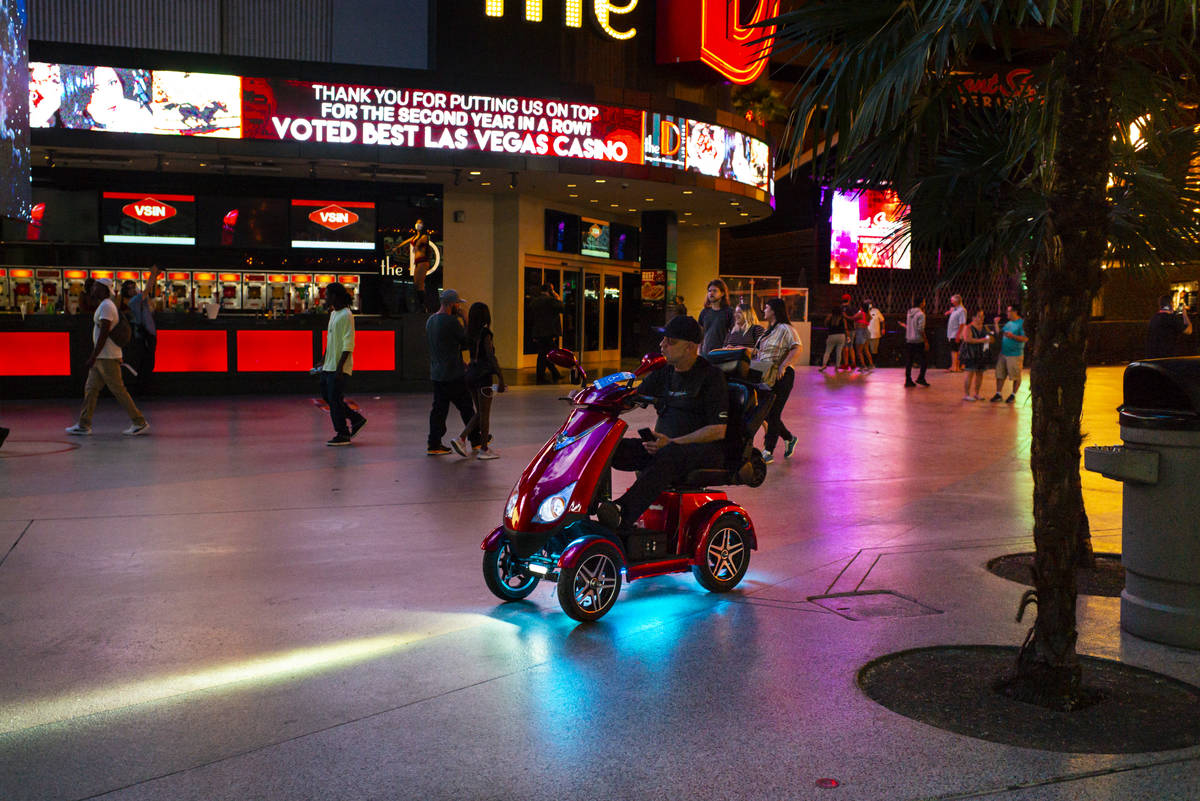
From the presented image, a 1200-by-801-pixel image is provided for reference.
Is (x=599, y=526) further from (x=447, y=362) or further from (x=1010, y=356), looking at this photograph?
(x=1010, y=356)

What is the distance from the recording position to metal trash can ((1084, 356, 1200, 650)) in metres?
5.19

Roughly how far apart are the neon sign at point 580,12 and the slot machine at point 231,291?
23.2 feet

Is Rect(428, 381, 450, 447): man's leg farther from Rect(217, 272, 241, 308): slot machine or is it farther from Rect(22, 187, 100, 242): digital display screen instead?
Rect(22, 187, 100, 242): digital display screen

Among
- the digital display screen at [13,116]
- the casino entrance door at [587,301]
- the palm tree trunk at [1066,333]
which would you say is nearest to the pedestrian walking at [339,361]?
the digital display screen at [13,116]

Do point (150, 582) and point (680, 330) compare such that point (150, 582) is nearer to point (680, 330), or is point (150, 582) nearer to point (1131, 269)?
point (680, 330)

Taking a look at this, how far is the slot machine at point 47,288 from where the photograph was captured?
1988cm

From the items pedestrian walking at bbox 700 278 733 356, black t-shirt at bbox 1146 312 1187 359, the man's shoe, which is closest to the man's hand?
the man's shoe

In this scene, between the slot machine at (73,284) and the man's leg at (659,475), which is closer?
the man's leg at (659,475)

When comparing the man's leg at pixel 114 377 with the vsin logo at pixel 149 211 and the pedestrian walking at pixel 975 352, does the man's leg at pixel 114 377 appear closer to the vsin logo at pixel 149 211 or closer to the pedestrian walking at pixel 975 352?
the vsin logo at pixel 149 211

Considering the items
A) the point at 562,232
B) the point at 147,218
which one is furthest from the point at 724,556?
the point at 562,232

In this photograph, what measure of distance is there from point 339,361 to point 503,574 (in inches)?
270

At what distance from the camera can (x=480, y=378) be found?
38.0 ft

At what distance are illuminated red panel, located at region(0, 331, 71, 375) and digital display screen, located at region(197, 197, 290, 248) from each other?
12.3ft

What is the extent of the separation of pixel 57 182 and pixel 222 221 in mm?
2841
